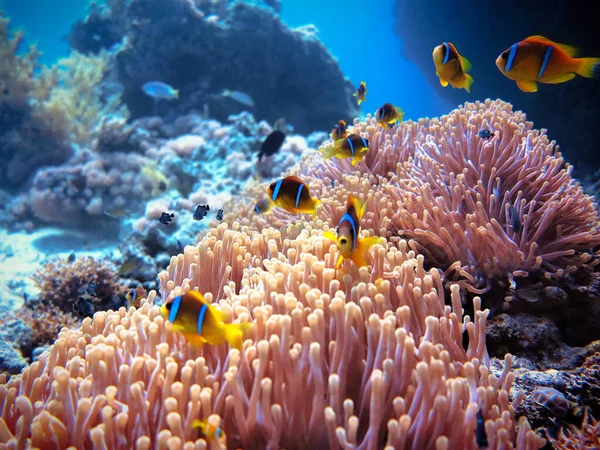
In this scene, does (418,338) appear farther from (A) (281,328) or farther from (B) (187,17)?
(B) (187,17)

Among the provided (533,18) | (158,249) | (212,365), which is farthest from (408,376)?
(533,18)

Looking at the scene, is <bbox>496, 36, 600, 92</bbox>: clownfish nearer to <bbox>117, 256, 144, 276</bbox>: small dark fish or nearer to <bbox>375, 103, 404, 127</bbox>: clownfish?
<bbox>375, 103, 404, 127</bbox>: clownfish

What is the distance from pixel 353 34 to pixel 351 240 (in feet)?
383

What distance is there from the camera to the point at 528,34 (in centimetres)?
1180

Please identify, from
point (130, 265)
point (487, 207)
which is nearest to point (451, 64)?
point (487, 207)

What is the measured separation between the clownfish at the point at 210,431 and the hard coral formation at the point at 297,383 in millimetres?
54

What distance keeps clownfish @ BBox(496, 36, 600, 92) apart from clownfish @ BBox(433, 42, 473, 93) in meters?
0.59

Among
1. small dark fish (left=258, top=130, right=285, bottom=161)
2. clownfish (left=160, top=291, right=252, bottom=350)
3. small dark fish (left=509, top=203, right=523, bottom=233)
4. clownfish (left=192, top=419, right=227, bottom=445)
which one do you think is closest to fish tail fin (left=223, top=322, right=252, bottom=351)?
clownfish (left=160, top=291, right=252, bottom=350)

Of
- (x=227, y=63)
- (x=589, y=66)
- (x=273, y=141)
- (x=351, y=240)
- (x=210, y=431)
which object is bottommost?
(x=210, y=431)

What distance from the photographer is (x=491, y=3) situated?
13211mm

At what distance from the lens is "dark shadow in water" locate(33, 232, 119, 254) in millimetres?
8445

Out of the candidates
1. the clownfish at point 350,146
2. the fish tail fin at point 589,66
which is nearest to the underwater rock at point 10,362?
the clownfish at point 350,146

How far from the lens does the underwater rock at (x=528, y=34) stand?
29.8 ft

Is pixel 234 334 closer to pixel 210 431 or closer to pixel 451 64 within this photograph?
pixel 210 431
